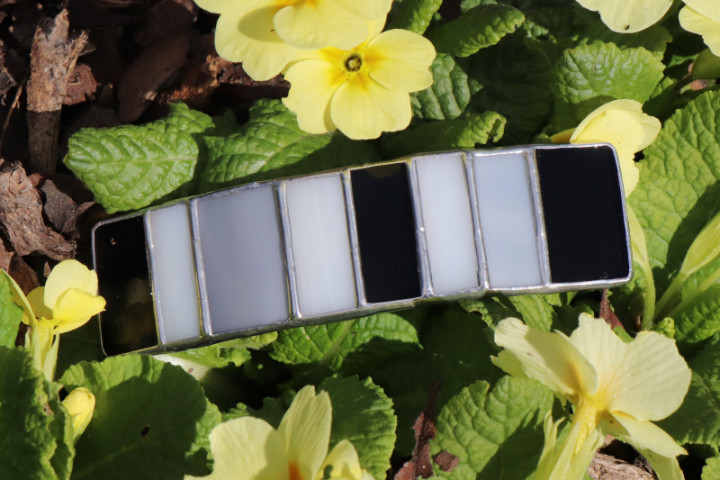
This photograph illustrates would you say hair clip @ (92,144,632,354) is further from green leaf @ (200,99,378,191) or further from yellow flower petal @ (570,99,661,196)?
green leaf @ (200,99,378,191)

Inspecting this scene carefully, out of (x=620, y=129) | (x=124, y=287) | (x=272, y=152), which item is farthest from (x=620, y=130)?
(x=124, y=287)

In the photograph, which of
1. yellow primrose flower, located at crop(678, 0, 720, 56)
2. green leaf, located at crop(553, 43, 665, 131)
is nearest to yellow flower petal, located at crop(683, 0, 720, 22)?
yellow primrose flower, located at crop(678, 0, 720, 56)

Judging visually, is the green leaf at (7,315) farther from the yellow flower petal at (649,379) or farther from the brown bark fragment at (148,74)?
the yellow flower petal at (649,379)

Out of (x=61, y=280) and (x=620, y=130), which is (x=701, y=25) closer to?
(x=620, y=130)

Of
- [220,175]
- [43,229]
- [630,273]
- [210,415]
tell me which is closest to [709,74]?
[630,273]

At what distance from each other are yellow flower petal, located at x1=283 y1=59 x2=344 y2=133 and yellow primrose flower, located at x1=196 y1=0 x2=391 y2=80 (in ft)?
0.13

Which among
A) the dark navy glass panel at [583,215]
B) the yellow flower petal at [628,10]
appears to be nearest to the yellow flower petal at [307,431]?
the dark navy glass panel at [583,215]

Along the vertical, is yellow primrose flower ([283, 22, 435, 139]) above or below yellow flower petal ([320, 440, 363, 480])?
above

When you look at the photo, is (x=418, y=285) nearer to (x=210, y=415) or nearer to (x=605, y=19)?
(x=210, y=415)

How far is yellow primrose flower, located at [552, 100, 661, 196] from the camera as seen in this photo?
5.45ft

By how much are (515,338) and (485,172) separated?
0.35 metres

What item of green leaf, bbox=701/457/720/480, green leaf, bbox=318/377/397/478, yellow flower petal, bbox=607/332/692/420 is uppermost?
yellow flower petal, bbox=607/332/692/420

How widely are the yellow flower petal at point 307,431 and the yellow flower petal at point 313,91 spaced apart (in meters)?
0.60

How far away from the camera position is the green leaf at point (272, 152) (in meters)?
1.83
